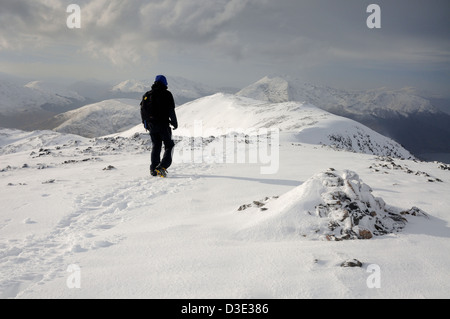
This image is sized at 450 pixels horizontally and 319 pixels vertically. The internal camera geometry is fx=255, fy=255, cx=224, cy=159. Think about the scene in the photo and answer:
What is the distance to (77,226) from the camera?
16.7 ft

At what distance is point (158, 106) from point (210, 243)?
6123 mm

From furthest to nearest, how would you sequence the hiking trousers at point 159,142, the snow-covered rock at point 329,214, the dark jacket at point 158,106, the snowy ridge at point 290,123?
the snowy ridge at point 290,123 < the hiking trousers at point 159,142 < the dark jacket at point 158,106 < the snow-covered rock at point 329,214

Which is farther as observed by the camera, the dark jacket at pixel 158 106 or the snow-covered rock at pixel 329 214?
the dark jacket at pixel 158 106

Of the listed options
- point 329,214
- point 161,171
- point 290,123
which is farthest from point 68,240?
point 290,123

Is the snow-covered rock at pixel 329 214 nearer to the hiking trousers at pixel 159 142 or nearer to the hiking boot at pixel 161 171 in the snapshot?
the hiking boot at pixel 161 171

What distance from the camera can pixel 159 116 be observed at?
29.3ft

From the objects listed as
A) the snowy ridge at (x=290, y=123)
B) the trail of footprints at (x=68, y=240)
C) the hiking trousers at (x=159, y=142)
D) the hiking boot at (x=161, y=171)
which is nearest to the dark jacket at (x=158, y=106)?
the hiking trousers at (x=159, y=142)

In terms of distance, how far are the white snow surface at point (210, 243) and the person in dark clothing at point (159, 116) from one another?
140 cm

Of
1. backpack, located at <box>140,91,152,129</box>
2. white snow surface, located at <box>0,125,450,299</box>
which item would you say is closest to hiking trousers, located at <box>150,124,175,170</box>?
backpack, located at <box>140,91,152,129</box>

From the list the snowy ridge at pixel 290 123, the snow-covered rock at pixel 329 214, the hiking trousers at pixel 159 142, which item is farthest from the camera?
the snowy ridge at pixel 290 123

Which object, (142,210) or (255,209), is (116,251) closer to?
(142,210)

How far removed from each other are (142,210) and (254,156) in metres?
8.15

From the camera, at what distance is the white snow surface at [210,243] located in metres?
2.86

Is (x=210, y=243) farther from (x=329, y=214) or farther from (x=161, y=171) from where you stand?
(x=161, y=171)
